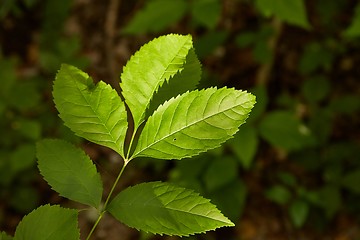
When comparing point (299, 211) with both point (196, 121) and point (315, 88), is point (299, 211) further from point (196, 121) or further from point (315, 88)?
point (196, 121)

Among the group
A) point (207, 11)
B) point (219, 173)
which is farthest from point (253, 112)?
point (207, 11)

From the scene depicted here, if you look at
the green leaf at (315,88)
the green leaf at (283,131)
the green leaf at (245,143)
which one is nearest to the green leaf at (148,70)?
the green leaf at (245,143)

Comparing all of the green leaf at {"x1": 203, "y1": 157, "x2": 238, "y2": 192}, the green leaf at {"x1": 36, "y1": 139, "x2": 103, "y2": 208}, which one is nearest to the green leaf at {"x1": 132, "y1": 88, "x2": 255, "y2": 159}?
the green leaf at {"x1": 36, "y1": 139, "x2": 103, "y2": 208}

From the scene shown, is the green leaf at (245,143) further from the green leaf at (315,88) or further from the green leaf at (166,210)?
the green leaf at (166,210)

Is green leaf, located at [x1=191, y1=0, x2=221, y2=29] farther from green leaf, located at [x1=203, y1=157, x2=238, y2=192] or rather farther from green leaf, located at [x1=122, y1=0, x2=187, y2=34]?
green leaf, located at [x1=203, y1=157, x2=238, y2=192]

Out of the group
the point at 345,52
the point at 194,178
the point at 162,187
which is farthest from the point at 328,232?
the point at 162,187

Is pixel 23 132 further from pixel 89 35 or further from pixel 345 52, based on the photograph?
pixel 345 52
